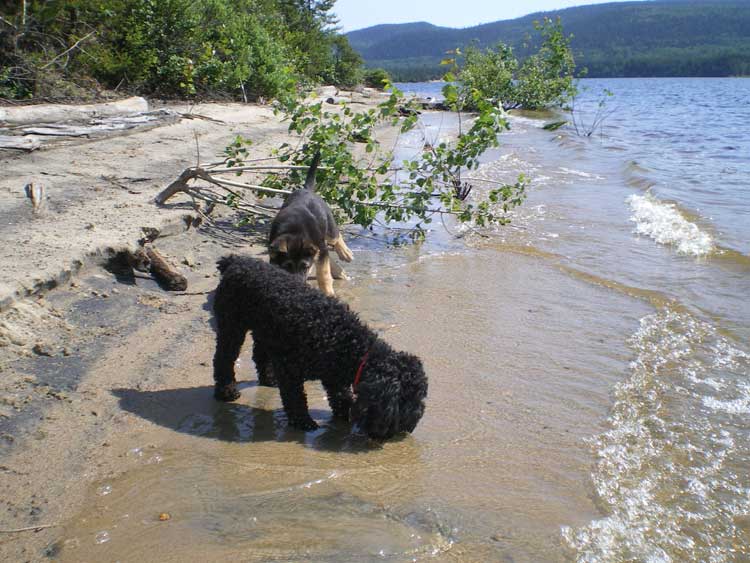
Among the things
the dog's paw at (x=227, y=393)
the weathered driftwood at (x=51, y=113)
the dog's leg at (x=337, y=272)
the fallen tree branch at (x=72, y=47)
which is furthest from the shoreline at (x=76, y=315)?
the fallen tree branch at (x=72, y=47)

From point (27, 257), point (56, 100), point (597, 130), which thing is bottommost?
point (597, 130)

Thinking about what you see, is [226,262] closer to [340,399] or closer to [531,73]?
[340,399]

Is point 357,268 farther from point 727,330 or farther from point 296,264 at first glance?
point 727,330

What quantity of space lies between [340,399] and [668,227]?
7908 millimetres

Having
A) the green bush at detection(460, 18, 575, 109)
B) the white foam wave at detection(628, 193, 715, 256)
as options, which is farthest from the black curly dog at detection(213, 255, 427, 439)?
the green bush at detection(460, 18, 575, 109)

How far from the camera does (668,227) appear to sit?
34.2 ft

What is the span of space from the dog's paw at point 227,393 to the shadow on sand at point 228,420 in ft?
0.13

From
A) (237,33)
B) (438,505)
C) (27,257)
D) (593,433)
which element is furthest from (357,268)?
(237,33)

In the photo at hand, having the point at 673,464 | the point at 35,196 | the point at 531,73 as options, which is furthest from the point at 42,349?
the point at 531,73

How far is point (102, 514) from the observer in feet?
10.9

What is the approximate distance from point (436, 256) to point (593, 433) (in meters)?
4.66

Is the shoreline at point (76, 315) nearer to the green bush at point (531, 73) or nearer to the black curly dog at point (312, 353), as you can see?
the black curly dog at point (312, 353)

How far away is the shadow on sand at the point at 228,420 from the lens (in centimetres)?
423

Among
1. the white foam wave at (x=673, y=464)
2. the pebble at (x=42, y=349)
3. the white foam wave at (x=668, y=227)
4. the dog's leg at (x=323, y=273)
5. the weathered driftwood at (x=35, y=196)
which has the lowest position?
the white foam wave at (x=668, y=227)
